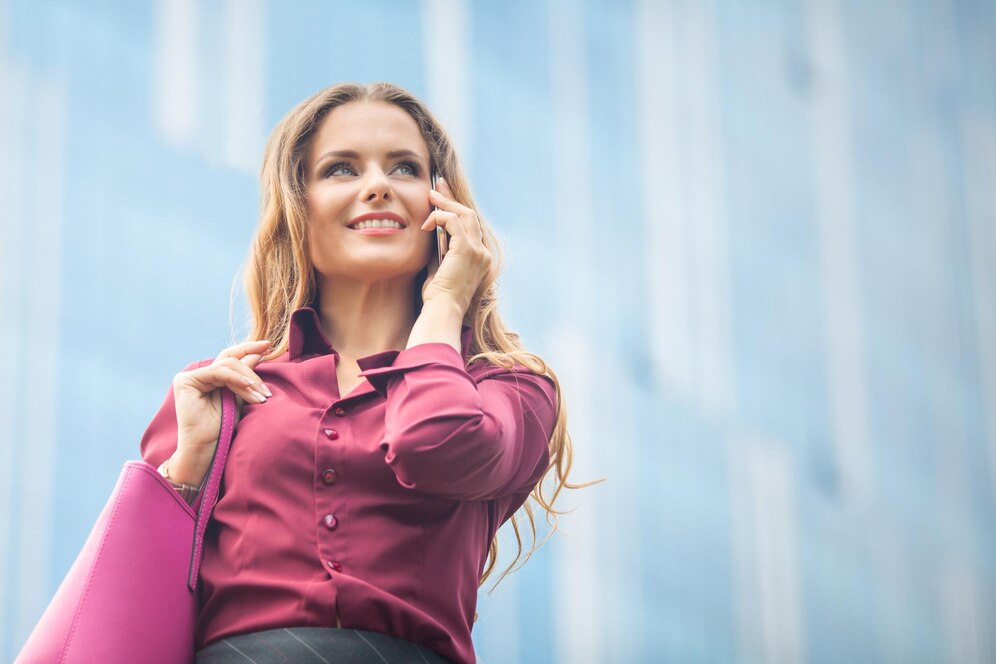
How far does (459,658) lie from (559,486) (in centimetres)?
30

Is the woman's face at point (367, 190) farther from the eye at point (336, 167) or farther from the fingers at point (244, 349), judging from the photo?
the fingers at point (244, 349)

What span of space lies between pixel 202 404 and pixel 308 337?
7.3 inches

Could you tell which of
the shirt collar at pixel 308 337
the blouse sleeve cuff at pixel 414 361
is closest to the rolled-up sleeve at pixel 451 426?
the blouse sleeve cuff at pixel 414 361

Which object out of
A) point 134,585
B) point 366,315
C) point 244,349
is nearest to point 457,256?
point 366,315

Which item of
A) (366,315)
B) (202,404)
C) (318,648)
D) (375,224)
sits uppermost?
(375,224)

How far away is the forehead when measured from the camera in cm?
150

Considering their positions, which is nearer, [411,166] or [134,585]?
[134,585]

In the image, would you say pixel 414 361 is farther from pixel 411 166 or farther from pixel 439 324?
pixel 411 166

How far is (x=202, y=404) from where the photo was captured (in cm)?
135

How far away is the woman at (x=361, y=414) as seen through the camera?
48.1 inches

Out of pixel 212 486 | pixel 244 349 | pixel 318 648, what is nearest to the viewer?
pixel 318 648

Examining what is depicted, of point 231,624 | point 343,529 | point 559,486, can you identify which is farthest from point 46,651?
point 559,486

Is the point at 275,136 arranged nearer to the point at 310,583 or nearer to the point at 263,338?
the point at 263,338

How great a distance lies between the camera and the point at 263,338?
156 centimetres
